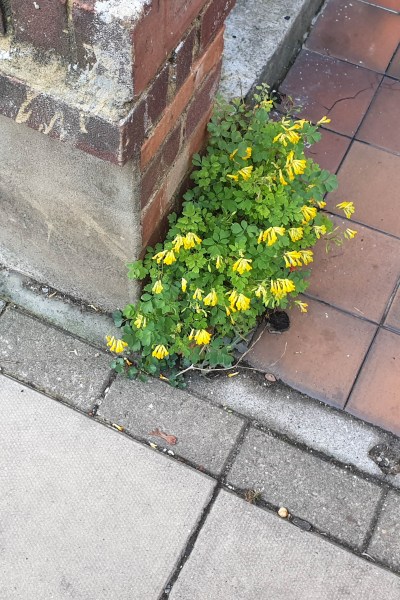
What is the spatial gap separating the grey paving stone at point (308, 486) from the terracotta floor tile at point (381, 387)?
247mm

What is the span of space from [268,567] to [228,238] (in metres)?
1.05

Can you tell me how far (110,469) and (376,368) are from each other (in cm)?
104

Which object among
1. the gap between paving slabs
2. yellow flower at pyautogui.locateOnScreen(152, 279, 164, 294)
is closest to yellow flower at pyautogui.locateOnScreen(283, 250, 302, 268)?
yellow flower at pyautogui.locateOnScreen(152, 279, 164, 294)

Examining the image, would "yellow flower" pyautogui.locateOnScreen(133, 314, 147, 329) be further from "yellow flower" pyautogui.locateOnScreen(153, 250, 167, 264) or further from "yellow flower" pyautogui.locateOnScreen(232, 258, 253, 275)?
"yellow flower" pyautogui.locateOnScreen(232, 258, 253, 275)

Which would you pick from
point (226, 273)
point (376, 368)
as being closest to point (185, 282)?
point (226, 273)

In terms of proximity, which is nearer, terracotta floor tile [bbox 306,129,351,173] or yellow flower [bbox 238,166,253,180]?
yellow flower [bbox 238,166,253,180]

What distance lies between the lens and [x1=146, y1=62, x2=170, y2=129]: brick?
1583 millimetres

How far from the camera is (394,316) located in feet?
8.40

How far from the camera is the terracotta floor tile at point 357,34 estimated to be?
10.7 feet

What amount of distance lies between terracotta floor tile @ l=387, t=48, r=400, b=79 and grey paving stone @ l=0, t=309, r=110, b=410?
2.01m

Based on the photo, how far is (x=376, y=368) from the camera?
2.45m

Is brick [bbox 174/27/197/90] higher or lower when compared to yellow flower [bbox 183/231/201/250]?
higher

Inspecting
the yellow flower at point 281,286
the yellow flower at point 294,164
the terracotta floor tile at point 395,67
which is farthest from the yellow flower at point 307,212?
the terracotta floor tile at point 395,67

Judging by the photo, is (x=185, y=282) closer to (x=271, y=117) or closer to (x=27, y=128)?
(x=27, y=128)
